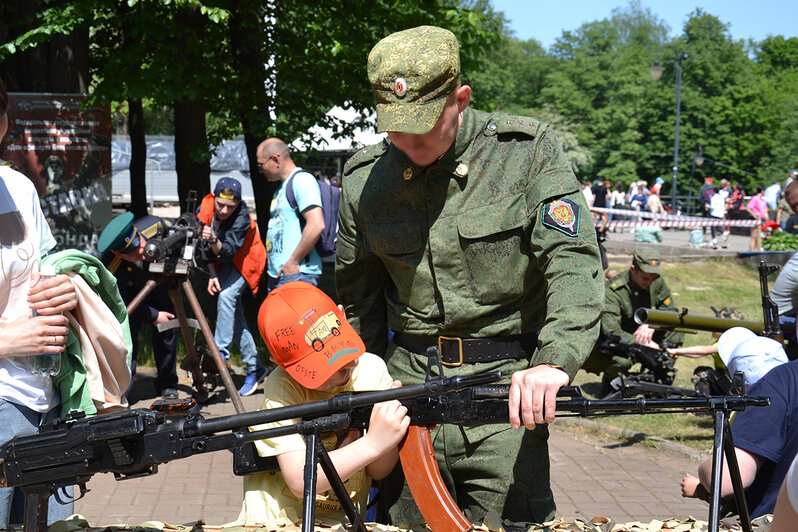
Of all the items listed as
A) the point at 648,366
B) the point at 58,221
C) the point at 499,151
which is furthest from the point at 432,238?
the point at 58,221

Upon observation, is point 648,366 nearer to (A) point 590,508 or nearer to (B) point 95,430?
(A) point 590,508

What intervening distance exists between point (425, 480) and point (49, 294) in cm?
128

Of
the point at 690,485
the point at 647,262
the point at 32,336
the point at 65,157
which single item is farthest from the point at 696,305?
the point at 32,336

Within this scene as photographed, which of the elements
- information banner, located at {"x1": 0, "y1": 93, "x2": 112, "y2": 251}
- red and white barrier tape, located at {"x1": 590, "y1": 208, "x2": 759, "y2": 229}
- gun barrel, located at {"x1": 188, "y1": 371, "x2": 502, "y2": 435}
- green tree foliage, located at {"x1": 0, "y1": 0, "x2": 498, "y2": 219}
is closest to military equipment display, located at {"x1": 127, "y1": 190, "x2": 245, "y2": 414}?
information banner, located at {"x1": 0, "y1": 93, "x2": 112, "y2": 251}

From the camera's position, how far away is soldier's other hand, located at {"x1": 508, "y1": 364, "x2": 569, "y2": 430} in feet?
Answer: 7.09

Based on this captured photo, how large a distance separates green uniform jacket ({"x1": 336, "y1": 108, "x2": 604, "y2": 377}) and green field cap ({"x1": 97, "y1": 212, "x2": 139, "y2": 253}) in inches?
142

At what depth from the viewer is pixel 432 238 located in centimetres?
290

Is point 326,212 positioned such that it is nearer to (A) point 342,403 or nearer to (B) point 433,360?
(B) point 433,360

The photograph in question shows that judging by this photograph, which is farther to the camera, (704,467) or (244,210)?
(244,210)

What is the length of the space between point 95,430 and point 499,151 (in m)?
1.56

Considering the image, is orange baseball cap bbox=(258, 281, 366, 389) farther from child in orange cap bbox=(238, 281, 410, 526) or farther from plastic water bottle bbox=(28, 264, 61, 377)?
plastic water bottle bbox=(28, 264, 61, 377)

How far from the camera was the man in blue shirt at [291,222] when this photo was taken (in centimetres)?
709

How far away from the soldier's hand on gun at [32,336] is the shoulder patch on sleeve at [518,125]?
1558 millimetres

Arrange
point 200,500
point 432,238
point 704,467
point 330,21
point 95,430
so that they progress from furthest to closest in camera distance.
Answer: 1. point 330,21
2. point 200,500
3. point 704,467
4. point 432,238
5. point 95,430
